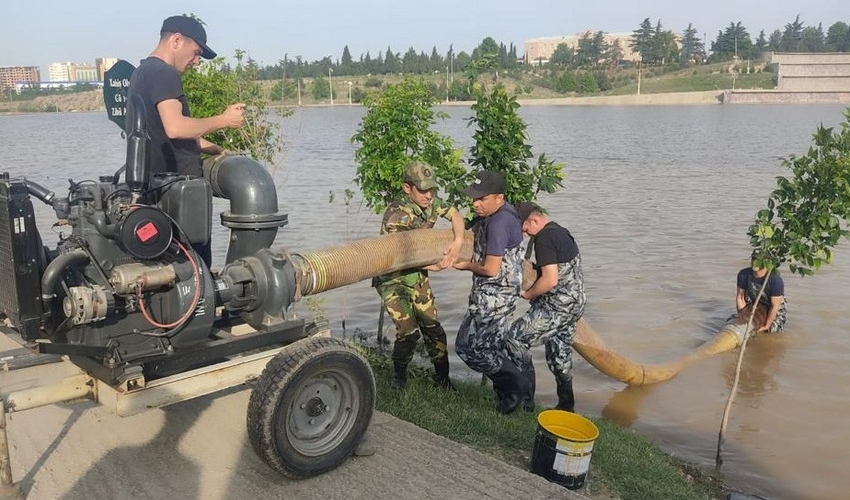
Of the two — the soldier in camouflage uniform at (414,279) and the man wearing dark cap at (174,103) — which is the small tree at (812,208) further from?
the man wearing dark cap at (174,103)

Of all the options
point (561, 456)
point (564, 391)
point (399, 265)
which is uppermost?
point (399, 265)

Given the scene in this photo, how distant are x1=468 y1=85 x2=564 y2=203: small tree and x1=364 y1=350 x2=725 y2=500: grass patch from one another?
2.02 metres

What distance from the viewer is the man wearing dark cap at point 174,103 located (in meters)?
4.41

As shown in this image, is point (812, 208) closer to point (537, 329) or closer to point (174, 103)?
point (537, 329)

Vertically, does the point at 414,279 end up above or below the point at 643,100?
below

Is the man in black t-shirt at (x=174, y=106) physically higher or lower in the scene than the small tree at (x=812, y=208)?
higher

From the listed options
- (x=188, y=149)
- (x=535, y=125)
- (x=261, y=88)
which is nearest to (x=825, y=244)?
(x=188, y=149)

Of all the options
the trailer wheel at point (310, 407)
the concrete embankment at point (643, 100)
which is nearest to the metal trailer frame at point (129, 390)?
the trailer wheel at point (310, 407)

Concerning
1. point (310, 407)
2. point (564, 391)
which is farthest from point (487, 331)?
point (310, 407)

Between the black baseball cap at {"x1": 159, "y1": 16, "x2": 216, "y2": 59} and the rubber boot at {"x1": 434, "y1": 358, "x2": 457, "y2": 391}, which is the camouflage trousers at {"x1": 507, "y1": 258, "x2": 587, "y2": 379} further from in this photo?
the black baseball cap at {"x1": 159, "y1": 16, "x2": 216, "y2": 59}

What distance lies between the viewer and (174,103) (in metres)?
4.43

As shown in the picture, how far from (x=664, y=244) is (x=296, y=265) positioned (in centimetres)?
1426

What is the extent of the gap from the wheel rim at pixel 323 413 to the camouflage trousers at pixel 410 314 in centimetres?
219

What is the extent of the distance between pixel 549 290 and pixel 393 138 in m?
2.49
